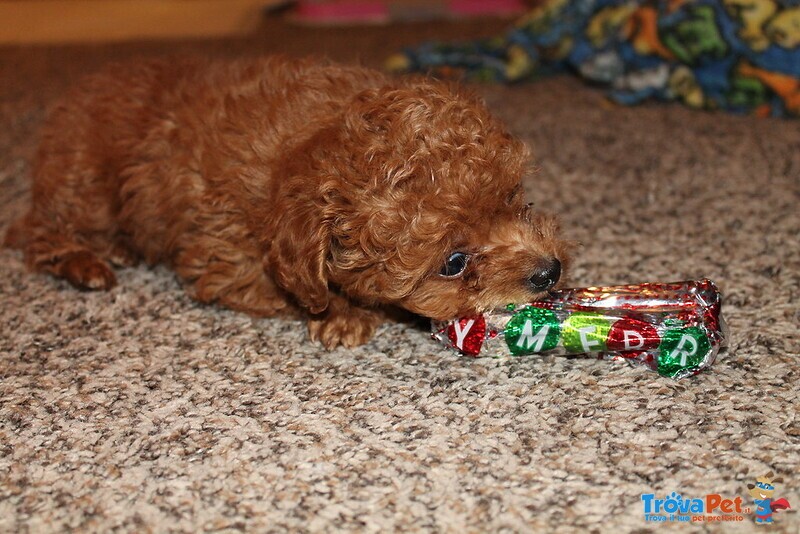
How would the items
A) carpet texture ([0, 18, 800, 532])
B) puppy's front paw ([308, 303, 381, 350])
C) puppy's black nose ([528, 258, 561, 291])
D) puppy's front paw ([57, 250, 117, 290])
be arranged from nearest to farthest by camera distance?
carpet texture ([0, 18, 800, 532])
puppy's black nose ([528, 258, 561, 291])
puppy's front paw ([308, 303, 381, 350])
puppy's front paw ([57, 250, 117, 290])

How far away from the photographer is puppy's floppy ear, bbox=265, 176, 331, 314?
2.59 m

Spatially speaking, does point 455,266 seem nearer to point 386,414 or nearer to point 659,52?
point 386,414

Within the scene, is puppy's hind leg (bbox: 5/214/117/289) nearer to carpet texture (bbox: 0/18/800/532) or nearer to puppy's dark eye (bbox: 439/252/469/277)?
carpet texture (bbox: 0/18/800/532)

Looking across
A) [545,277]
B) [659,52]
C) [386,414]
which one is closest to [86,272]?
[386,414]

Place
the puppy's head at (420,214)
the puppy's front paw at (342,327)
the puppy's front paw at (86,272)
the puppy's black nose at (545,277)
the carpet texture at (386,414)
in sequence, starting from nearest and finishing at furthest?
the carpet texture at (386,414) → the puppy's head at (420,214) → the puppy's black nose at (545,277) → the puppy's front paw at (342,327) → the puppy's front paw at (86,272)

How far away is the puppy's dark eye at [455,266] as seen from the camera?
2633 millimetres

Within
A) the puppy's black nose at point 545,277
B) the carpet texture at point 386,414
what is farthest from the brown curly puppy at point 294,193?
the carpet texture at point 386,414

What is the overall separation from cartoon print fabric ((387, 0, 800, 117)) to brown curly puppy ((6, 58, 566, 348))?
1.87 metres

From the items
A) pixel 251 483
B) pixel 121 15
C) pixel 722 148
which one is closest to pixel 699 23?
pixel 722 148

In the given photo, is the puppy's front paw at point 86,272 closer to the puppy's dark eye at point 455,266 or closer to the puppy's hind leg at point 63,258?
the puppy's hind leg at point 63,258

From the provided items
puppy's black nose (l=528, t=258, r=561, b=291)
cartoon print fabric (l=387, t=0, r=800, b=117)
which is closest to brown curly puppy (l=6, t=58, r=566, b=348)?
puppy's black nose (l=528, t=258, r=561, b=291)

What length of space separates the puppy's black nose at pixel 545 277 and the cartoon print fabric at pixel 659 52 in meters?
2.31

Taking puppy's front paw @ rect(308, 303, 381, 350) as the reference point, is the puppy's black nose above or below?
above

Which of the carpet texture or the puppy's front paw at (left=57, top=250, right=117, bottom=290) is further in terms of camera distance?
the puppy's front paw at (left=57, top=250, right=117, bottom=290)
